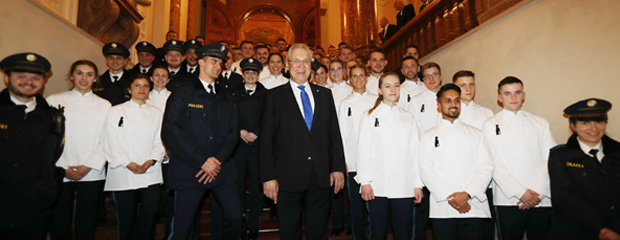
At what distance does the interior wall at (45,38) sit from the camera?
3.33m

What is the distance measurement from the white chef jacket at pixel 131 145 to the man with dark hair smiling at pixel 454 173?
2.66 m

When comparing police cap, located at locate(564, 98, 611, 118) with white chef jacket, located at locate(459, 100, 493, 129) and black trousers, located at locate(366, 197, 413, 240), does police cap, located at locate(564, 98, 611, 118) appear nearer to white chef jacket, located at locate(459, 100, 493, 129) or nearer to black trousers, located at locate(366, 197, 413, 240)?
white chef jacket, located at locate(459, 100, 493, 129)

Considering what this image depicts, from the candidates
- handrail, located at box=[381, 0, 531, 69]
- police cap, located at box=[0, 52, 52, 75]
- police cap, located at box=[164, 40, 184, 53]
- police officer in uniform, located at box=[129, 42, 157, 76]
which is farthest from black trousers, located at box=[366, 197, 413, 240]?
police officer in uniform, located at box=[129, 42, 157, 76]

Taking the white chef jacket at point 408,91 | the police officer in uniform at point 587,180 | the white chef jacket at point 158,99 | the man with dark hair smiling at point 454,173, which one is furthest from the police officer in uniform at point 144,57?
the police officer in uniform at point 587,180

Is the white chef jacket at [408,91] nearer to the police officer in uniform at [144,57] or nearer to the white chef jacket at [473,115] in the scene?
the white chef jacket at [473,115]

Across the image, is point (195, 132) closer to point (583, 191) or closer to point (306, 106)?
point (306, 106)

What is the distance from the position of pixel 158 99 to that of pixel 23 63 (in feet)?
5.47

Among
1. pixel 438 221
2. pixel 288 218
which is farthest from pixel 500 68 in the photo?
pixel 288 218

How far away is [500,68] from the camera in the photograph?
4.11 metres

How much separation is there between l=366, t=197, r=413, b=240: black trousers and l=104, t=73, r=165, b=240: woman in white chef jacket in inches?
84.1

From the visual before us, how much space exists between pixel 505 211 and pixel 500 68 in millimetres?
1956

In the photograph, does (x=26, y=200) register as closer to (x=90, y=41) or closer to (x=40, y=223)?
(x=40, y=223)

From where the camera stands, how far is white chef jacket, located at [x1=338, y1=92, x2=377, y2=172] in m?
3.80

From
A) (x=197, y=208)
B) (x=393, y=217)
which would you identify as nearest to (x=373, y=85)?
(x=393, y=217)
